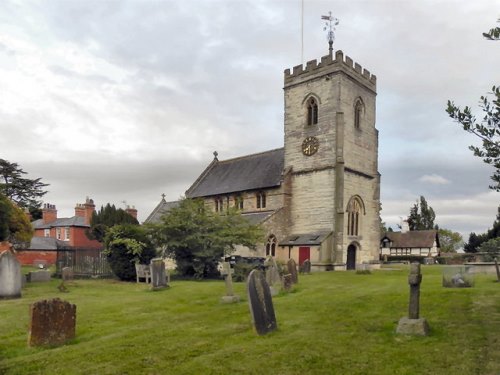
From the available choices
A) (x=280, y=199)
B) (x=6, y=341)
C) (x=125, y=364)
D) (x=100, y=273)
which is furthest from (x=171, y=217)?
(x=125, y=364)

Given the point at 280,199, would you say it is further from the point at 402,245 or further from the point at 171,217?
the point at 402,245

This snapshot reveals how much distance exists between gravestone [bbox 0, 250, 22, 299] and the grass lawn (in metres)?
2.71

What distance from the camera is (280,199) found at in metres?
38.1

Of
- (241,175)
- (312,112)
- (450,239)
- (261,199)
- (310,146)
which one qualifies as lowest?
(450,239)

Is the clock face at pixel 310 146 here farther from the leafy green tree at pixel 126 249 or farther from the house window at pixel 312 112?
the leafy green tree at pixel 126 249

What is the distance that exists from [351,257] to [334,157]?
330 inches

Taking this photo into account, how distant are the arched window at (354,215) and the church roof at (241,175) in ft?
20.5

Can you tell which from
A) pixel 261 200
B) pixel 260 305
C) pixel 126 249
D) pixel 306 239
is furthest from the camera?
pixel 261 200

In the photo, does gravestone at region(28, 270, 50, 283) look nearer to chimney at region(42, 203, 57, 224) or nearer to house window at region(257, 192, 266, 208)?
house window at region(257, 192, 266, 208)

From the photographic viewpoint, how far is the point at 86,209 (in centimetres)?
5966

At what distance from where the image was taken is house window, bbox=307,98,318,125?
38094 millimetres

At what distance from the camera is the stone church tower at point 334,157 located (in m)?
35.6

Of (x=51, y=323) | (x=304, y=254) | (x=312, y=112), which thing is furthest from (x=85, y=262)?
(x=312, y=112)

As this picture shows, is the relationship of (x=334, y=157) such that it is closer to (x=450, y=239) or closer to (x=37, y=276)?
(x=37, y=276)
